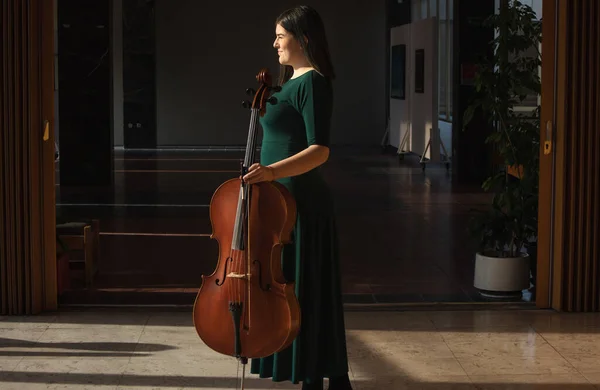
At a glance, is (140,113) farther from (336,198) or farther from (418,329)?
(418,329)

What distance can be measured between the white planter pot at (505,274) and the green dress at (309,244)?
240cm

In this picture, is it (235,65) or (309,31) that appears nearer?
(309,31)

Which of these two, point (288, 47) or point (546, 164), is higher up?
point (288, 47)

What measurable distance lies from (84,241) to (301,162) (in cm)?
329

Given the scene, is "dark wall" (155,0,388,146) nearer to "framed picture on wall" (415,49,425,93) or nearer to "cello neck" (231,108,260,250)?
"framed picture on wall" (415,49,425,93)

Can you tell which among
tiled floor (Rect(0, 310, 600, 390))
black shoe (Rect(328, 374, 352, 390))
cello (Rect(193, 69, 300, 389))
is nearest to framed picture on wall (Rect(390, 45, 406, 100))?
tiled floor (Rect(0, 310, 600, 390))

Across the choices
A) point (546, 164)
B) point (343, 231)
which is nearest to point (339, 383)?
point (546, 164)

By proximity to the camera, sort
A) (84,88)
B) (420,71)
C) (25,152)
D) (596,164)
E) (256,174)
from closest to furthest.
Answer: (256,174) < (25,152) < (596,164) < (84,88) < (420,71)

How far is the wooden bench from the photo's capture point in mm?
6539

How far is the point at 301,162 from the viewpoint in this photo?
3.58 meters

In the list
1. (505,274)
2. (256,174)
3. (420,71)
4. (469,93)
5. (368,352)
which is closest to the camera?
(256,174)

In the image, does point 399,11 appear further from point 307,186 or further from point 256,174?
point 256,174

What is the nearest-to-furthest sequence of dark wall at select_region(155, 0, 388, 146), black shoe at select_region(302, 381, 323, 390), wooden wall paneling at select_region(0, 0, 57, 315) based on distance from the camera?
black shoe at select_region(302, 381, 323, 390) < wooden wall paneling at select_region(0, 0, 57, 315) < dark wall at select_region(155, 0, 388, 146)

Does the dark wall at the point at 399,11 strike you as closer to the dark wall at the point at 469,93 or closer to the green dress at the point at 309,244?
the dark wall at the point at 469,93
